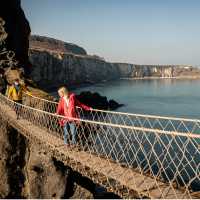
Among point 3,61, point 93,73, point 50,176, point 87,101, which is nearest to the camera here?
point 50,176

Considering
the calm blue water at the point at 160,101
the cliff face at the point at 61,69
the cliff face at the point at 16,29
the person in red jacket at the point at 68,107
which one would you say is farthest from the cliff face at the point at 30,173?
the cliff face at the point at 61,69

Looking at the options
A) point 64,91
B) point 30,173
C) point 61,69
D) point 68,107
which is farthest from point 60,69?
point 64,91

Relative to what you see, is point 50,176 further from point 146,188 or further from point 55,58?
point 55,58

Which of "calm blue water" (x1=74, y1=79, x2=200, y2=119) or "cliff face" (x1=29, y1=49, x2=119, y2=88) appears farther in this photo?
"cliff face" (x1=29, y1=49, x2=119, y2=88)

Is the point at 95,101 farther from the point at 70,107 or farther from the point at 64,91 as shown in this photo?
the point at 64,91

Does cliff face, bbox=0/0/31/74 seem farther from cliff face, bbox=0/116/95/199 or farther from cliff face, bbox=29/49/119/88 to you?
cliff face, bbox=29/49/119/88

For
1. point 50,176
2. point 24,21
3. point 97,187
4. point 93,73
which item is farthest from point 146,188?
point 93,73

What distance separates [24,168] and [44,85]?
74.9 meters

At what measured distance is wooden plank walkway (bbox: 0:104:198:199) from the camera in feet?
22.3

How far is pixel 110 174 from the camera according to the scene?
7941 millimetres

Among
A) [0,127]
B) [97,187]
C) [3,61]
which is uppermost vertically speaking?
[3,61]

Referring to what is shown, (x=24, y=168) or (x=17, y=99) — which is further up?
(x=17, y=99)

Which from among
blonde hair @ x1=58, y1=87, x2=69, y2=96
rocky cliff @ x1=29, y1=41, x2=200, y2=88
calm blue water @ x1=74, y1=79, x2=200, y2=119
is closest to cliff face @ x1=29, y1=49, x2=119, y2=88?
rocky cliff @ x1=29, y1=41, x2=200, y2=88

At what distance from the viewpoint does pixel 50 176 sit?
44.7 feet
